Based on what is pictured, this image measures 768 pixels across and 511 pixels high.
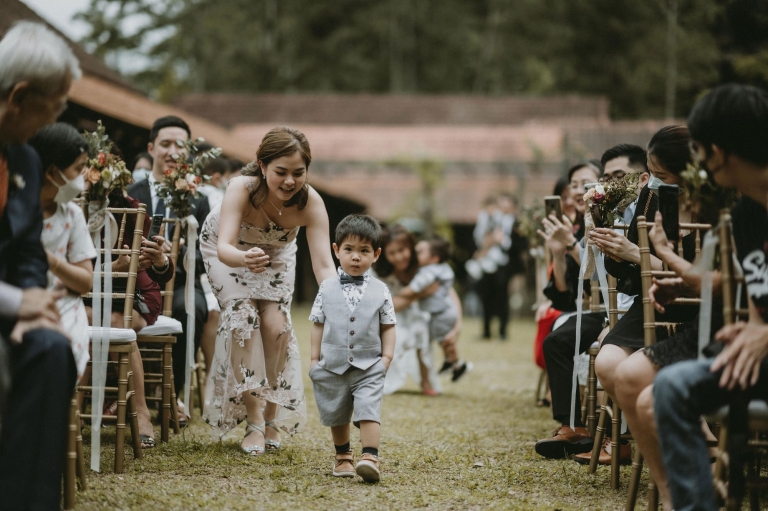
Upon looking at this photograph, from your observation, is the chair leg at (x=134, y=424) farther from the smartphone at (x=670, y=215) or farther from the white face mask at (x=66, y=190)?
the smartphone at (x=670, y=215)

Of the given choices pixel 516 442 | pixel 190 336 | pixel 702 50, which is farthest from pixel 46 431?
pixel 702 50

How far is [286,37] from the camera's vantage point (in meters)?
38.4

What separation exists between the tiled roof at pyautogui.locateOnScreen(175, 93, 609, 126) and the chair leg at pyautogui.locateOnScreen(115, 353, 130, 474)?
2805cm

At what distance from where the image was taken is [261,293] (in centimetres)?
520

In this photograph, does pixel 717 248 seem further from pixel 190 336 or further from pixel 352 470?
pixel 190 336

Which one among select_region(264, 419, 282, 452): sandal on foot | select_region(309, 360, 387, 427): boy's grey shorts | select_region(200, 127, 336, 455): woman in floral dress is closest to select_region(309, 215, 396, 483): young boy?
select_region(309, 360, 387, 427): boy's grey shorts

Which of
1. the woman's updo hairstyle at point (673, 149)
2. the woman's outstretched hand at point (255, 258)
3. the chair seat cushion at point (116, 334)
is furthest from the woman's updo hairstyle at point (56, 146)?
the woman's updo hairstyle at point (673, 149)

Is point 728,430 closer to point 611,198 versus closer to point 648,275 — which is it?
point 648,275

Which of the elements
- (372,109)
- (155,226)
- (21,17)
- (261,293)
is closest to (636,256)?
(261,293)

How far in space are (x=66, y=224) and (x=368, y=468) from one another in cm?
179

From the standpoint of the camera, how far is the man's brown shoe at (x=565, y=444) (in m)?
5.20

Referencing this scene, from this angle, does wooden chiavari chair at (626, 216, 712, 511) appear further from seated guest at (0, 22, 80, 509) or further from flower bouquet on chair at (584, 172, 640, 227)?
seated guest at (0, 22, 80, 509)

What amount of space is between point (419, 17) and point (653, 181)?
35006 mm

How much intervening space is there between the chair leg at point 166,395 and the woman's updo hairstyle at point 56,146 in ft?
6.61
